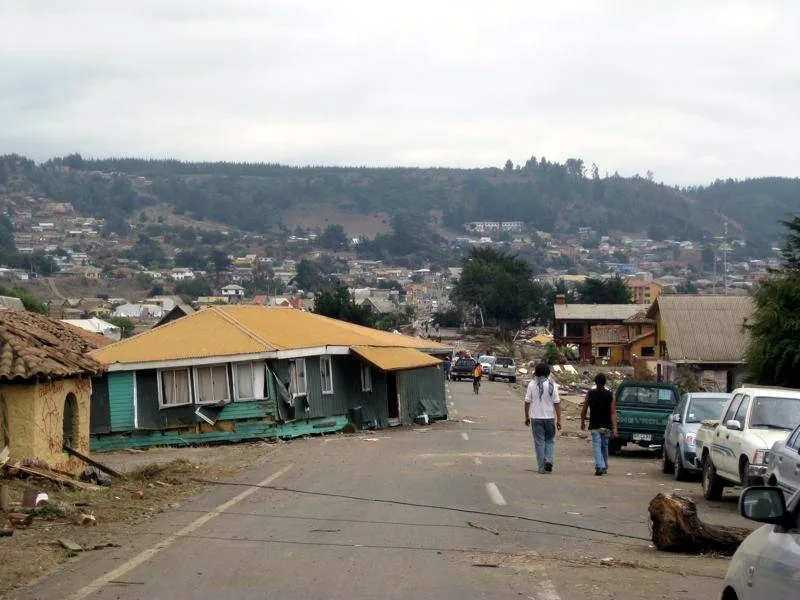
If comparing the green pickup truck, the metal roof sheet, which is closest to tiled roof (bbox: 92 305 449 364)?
the metal roof sheet

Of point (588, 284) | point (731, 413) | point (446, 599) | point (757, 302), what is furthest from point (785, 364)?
point (588, 284)

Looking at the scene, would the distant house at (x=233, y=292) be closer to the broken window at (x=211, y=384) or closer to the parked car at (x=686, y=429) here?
the broken window at (x=211, y=384)

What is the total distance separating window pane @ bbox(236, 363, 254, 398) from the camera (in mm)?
31125

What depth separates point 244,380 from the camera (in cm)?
3117

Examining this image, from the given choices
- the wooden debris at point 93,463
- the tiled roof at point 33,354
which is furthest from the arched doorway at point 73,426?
the wooden debris at point 93,463

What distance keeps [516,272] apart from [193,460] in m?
105

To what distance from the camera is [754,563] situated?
6438 millimetres

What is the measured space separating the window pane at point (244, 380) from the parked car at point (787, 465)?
67.6 ft

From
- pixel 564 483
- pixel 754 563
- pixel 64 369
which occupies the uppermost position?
pixel 64 369

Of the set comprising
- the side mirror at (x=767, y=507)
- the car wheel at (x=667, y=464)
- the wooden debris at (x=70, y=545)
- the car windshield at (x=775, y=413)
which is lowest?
the car wheel at (x=667, y=464)

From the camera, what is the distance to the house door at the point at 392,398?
39.4m

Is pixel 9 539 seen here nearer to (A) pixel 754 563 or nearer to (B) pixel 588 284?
(A) pixel 754 563

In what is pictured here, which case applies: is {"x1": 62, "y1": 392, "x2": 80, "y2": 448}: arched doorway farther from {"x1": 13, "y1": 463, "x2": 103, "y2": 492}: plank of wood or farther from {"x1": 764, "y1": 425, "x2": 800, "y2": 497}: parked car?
{"x1": 764, "y1": 425, "x2": 800, "y2": 497}: parked car

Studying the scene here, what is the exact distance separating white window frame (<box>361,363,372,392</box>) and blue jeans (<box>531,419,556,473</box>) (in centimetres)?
1696
